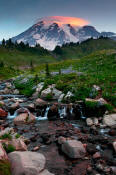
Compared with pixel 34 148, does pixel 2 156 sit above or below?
above

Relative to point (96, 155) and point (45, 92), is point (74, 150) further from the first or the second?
point (45, 92)

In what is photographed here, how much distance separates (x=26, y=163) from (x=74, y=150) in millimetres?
3621

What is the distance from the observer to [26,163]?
30.0 feet

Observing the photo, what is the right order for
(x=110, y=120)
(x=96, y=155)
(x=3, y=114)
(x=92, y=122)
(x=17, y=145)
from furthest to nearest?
(x=3, y=114) < (x=92, y=122) < (x=110, y=120) < (x=96, y=155) < (x=17, y=145)

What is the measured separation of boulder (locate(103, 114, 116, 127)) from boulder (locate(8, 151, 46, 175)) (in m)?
8.94

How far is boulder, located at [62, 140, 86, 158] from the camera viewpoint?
446 inches

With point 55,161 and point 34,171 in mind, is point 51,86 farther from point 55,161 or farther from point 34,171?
point 34,171

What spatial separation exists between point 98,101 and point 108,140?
22.0 ft

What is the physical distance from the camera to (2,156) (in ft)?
29.3

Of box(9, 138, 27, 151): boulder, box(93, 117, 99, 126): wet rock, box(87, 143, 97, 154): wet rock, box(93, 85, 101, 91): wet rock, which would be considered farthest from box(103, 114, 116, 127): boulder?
box(9, 138, 27, 151): boulder

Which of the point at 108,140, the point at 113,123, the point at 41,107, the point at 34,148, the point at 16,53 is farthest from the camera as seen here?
the point at 16,53

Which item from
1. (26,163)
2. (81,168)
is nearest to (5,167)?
(26,163)

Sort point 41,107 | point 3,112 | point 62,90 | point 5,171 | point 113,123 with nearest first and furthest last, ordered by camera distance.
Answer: point 5,171 < point 113,123 < point 3,112 < point 41,107 < point 62,90

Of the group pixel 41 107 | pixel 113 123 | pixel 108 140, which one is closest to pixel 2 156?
pixel 108 140
